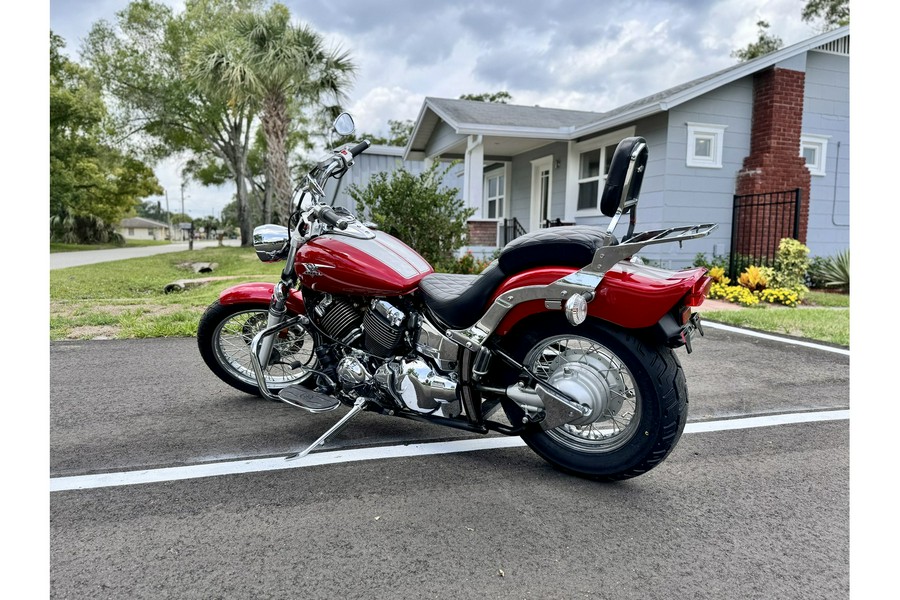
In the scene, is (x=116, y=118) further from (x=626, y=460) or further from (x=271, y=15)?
(x=626, y=460)

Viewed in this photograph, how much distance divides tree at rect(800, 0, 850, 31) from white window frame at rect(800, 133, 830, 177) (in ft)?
59.6

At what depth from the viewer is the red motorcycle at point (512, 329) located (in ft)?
7.44

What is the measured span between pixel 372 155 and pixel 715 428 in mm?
17802

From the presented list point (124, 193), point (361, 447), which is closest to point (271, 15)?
point (361, 447)

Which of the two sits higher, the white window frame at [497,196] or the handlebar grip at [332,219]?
the white window frame at [497,196]

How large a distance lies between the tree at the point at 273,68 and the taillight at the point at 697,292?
1547 centimetres

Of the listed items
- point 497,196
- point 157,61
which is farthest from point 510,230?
point 157,61

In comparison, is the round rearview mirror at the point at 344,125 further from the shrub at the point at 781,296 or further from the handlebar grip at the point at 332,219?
the shrub at the point at 781,296

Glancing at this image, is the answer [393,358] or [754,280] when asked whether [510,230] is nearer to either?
[754,280]

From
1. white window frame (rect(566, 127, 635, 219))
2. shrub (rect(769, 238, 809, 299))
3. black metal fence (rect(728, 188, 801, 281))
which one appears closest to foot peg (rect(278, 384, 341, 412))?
shrub (rect(769, 238, 809, 299))

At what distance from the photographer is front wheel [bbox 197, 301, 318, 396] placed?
3.28 m

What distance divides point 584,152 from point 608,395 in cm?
1088

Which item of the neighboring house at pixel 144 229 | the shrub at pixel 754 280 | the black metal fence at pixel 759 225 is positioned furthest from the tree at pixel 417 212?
the neighboring house at pixel 144 229

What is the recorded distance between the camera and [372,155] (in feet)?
64.0
